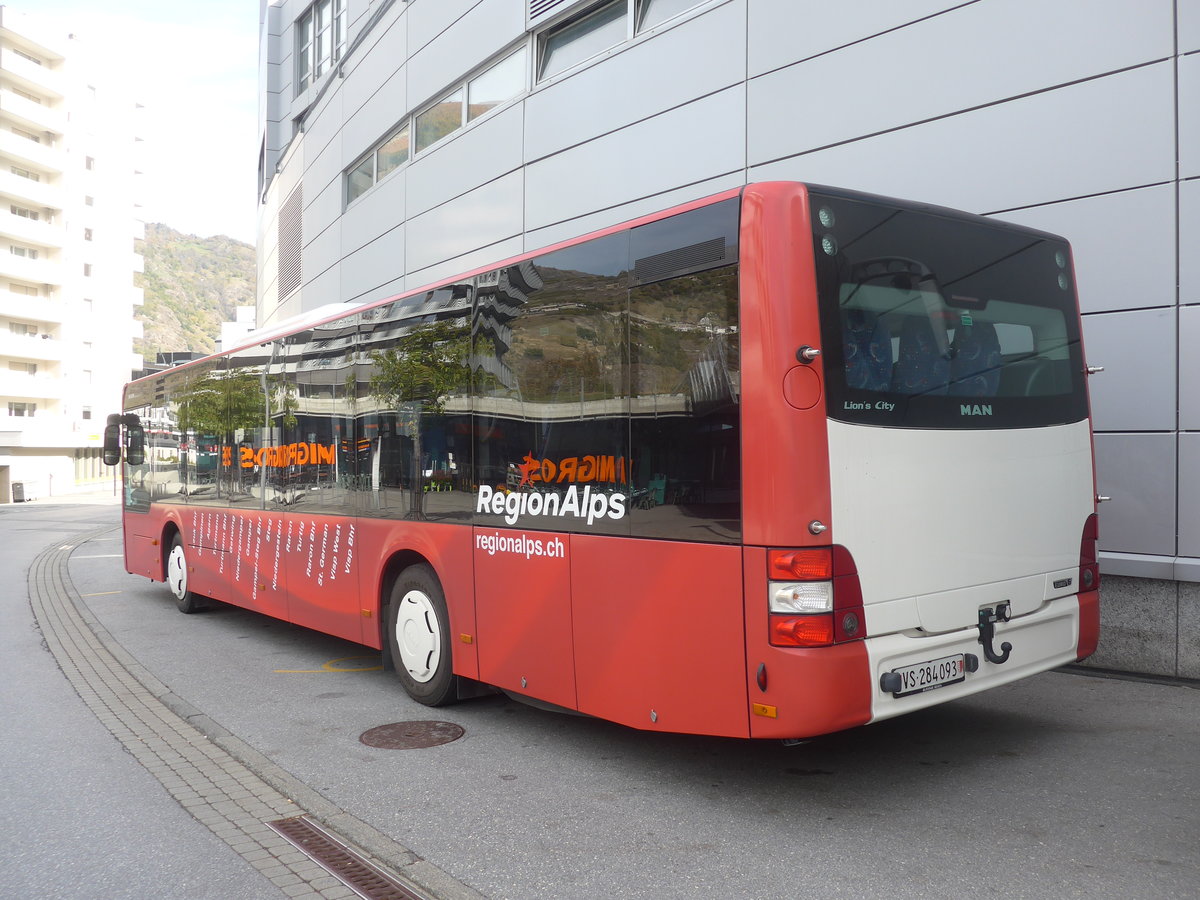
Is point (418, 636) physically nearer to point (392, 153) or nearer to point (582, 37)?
point (582, 37)

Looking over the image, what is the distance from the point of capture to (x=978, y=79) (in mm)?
8711

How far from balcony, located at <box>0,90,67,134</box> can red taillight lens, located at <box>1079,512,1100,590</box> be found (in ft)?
220

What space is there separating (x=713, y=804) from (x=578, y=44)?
11.5m

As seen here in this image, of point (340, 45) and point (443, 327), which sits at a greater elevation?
point (340, 45)

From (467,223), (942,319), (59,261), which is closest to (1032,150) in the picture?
(942,319)

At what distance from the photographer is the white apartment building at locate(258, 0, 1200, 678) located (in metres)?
7.55

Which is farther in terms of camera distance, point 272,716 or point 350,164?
point 350,164

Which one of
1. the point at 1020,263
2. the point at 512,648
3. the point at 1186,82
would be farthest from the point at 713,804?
the point at 1186,82

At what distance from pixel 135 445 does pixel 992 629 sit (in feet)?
37.3

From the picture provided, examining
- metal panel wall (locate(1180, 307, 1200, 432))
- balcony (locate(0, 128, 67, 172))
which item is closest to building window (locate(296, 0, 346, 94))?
metal panel wall (locate(1180, 307, 1200, 432))

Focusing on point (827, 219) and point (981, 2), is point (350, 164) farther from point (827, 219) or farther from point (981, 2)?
point (827, 219)

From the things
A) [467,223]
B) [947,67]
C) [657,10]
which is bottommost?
[947,67]

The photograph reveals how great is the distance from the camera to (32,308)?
5862 cm

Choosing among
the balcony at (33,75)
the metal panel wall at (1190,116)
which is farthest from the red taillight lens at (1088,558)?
the balcony at (33,75)
